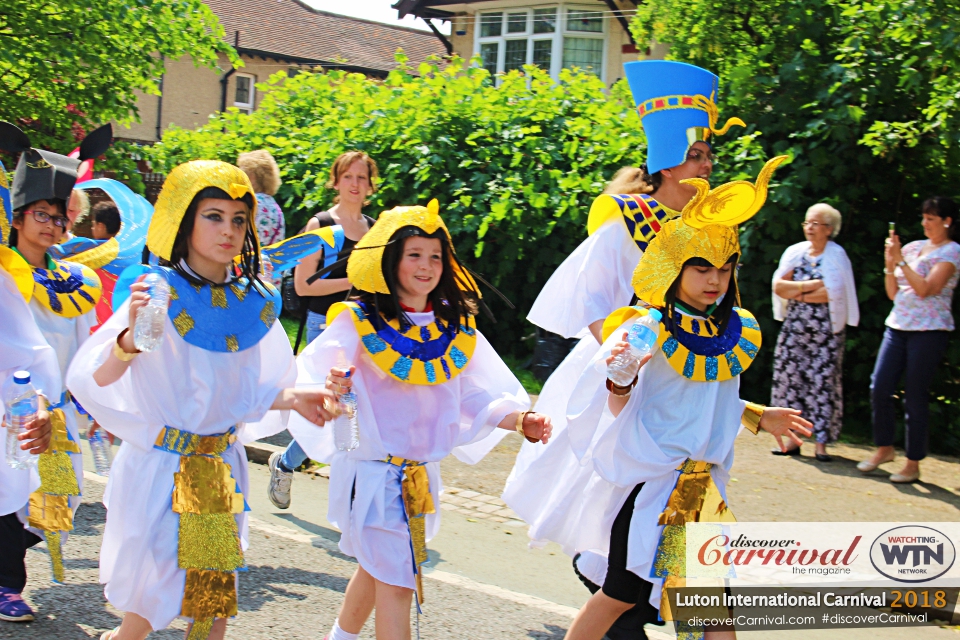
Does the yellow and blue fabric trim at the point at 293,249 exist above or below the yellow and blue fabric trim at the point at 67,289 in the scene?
above

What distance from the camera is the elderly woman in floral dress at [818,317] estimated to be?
733 cm

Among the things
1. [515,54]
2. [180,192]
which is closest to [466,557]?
[180,192]

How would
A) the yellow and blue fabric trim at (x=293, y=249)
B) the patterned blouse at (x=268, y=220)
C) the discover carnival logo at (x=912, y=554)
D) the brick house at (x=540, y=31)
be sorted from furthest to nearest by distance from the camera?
1. the brick house at (x=540, y=31)
2. the patterned blouse at (x=268, y=220)
3. the discover carnival logo at (x=912, y=554)
4. the yellow and blue fabric trim at (x=293, y=249)

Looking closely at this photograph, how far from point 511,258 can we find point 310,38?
27375 millimetres

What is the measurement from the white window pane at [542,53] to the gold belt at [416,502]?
17.7 m

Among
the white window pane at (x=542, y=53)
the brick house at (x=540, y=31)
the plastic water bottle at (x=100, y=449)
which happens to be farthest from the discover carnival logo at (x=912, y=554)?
the white window pane at (x=542, y=53)

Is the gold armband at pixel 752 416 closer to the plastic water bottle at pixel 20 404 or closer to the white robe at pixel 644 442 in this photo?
the white robe at pixel 644 442

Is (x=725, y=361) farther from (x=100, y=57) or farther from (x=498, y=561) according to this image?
(x=100, y=57)

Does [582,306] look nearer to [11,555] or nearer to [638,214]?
[638,214]

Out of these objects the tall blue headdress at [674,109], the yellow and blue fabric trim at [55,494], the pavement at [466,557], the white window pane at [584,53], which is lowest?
the pavement at [466,557]

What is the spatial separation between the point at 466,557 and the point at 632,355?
2.51 metres

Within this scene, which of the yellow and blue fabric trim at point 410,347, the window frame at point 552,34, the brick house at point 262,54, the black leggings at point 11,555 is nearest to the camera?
the yellow and blue fabric trim at point 410,347

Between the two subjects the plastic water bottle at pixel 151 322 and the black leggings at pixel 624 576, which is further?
the black leggings at pixel 624 576

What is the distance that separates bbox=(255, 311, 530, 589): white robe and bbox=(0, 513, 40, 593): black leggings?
1298 mm
